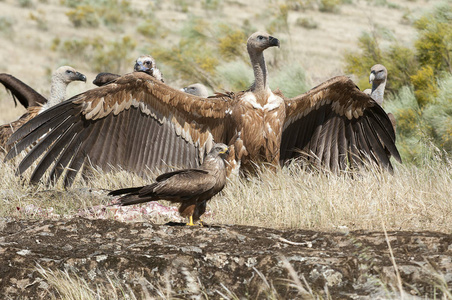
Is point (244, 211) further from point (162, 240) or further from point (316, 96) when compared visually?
point (316, 96)

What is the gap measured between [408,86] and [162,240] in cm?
804

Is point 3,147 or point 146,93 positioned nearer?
point 146,93

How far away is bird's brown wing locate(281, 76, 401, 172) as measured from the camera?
25.8ft

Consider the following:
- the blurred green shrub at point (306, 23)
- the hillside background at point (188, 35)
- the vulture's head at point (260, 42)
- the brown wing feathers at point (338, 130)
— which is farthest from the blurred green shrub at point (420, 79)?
the blurred green shrub at point (306, 23)

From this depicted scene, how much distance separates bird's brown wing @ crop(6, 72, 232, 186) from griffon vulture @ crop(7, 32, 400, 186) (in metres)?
0.01

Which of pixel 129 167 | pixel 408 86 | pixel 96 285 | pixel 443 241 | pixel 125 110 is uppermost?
pixel 408 86

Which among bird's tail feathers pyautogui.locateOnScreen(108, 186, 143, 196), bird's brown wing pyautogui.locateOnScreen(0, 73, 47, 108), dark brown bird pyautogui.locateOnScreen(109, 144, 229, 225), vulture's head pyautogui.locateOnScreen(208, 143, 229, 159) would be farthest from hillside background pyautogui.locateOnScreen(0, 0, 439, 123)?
bird's tail feathers pyautogui.locateOnScreen(108, 186, 143, 196)

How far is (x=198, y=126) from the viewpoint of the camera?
7902 millimetres

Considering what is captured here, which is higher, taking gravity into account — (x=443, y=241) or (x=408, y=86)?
(x=408, y=86)

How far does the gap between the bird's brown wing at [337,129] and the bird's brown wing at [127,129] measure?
0.97 metres

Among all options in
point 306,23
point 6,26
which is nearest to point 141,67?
point 306,23

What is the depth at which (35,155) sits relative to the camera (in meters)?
6.91

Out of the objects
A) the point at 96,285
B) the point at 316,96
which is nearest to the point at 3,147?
the point at 316,96

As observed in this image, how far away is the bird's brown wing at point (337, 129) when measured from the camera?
7871mm
